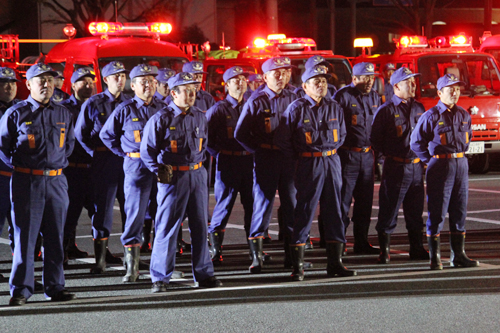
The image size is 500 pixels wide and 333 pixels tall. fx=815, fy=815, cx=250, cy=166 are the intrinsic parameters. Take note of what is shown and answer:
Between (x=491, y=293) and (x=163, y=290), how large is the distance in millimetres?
3071

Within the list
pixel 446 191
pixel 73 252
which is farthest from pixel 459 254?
pixel 73 252

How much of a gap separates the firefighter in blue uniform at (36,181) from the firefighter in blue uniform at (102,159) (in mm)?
1353

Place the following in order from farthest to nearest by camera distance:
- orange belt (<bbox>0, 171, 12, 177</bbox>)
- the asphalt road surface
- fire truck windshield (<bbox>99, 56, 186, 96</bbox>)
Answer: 1. fire truck windshield (<bbox>99, 56, 186, 96</bbox>)
2. orange belt (<bbox>0, 171, 12, 177</bbox>)
3. the asphalt road surface

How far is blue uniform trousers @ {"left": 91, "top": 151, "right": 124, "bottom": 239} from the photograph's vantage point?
29.0 feet

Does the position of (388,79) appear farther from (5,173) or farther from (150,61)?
(5,173)

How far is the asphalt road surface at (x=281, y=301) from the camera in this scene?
6593 millimetres

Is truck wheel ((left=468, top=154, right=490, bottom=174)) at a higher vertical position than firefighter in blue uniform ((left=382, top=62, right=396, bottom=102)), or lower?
lower

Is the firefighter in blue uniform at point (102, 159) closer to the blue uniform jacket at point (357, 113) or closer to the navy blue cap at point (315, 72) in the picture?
the navy blue cap at point (315, 72)

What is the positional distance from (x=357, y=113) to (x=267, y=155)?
1.63m

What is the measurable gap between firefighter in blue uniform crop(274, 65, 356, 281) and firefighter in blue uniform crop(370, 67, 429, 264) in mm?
1077

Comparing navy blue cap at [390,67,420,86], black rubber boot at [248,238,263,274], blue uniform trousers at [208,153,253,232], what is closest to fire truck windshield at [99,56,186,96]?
blue uniform trousers at [208,153,253,232]

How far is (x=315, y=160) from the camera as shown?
8.27 meters

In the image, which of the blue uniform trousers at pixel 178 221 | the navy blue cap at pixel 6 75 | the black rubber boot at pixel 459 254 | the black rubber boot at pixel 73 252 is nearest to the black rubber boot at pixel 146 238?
the black rubber boot at pixel 73 252

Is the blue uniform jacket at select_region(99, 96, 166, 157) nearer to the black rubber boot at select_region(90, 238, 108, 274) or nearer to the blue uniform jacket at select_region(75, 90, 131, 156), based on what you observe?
the blue uniform jacket at select_region(75, 90, 131, 156)
